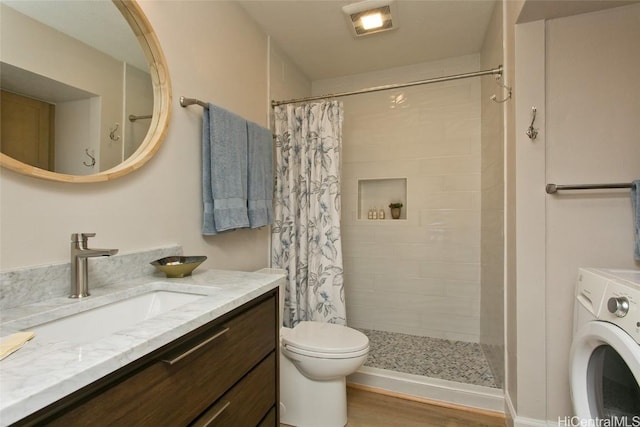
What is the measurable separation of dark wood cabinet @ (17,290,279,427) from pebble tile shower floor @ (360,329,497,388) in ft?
3.82

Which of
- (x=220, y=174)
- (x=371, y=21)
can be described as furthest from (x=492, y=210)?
(x=220, y=174)

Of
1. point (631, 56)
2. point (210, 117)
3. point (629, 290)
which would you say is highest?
point (631, 56)

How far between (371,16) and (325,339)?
197 centimetres

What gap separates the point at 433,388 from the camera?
1.81m

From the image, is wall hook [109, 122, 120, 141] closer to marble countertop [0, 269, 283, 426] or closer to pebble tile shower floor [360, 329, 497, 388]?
marble countertop [0, 269, 283, 426]

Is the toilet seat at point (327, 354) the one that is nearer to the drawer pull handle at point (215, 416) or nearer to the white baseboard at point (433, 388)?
the white baseboard at point (433, 388)

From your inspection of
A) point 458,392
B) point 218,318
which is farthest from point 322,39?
point 458,392

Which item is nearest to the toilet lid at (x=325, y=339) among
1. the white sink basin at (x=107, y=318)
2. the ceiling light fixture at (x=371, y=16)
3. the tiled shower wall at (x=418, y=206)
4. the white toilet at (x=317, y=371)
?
the white toilet at (x=317, y=371)

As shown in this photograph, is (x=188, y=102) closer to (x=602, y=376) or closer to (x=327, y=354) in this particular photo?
(x=327, y=354)

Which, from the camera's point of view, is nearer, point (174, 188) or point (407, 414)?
point (174, 188)

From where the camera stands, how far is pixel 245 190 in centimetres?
172

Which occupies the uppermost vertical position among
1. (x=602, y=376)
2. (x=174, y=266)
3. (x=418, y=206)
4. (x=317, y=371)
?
(x=418, y=206)

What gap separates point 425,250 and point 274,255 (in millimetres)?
1269

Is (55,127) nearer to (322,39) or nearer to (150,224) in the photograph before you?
(150,224)
